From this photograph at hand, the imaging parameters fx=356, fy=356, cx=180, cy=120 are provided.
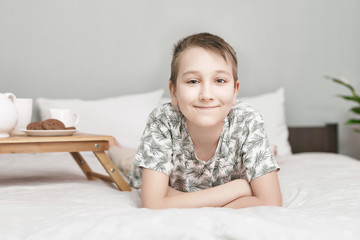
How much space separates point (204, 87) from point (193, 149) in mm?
233

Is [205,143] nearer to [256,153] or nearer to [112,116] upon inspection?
[256,153]

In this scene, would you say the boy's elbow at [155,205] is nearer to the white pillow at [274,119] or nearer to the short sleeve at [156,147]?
the short sleeve at [156,147]

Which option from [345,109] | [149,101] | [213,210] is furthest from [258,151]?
[345,109]

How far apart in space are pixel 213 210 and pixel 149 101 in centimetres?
137

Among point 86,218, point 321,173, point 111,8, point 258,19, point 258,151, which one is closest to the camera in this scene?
point 86,218

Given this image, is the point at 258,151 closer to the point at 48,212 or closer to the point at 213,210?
the point at 213,210

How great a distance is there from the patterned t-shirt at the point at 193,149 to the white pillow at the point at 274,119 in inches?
38.6

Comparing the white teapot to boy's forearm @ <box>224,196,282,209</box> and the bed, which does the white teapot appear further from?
boy's forearm @ <box>224,196,282,209</box>

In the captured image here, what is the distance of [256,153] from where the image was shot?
97 cm

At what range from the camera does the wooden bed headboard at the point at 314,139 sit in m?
2.32

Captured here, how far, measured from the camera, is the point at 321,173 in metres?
1.32

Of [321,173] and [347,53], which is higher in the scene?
[347,53]

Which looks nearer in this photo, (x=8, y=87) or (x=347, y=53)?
(x=8, y=87)

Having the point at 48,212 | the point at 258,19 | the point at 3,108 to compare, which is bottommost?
the point at 48,212
